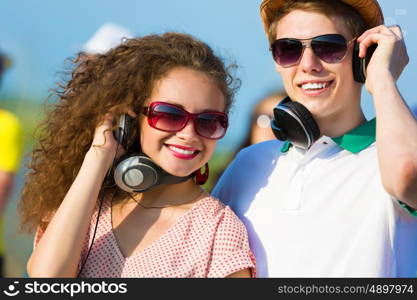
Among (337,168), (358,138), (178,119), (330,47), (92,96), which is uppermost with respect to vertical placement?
(330,47)

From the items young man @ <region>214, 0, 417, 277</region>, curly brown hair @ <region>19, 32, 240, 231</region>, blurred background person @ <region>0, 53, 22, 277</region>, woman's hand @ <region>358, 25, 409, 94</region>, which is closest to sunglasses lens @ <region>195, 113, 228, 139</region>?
curly brown hair @ <region>19, 32, 240, 231</region>

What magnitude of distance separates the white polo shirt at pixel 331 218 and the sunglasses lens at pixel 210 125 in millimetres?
302

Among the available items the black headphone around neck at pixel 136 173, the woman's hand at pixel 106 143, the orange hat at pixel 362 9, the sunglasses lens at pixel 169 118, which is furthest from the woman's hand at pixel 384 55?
the woman's hand at pixel 106 143

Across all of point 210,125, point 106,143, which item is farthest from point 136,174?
point 210,125

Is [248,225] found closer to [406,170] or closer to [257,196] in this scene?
[257,196]

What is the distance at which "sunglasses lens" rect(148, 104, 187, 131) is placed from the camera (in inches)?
102

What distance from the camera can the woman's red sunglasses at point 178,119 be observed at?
8.54ft

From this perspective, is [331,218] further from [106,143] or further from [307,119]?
[106,143]

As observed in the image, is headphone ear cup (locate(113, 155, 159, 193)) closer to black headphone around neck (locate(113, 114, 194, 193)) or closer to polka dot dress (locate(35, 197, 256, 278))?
black headphone around neck (locate(113, 114, 194, 193))

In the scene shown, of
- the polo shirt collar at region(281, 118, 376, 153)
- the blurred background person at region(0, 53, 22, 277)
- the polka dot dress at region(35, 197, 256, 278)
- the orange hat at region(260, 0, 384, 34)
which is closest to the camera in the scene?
the polka dot dress at region(35, 197, 256, 278)

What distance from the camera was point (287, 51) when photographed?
2.67 m

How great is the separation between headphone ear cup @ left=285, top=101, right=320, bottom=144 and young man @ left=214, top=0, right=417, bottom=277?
4cm

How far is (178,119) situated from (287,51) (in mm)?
544

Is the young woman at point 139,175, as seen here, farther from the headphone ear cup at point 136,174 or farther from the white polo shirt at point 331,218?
the white polo shirt at point 331,218
